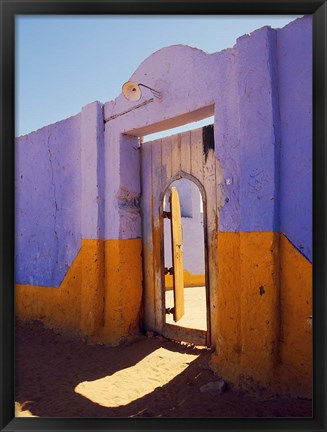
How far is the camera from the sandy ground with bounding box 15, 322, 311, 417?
2.99 meters

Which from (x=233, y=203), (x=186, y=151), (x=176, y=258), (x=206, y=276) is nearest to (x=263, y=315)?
(x=206, y=276)

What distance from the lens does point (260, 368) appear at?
3.18m

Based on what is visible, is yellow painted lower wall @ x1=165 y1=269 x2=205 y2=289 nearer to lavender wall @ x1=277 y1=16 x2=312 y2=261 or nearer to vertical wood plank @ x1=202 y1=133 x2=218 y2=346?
vertical wood plank @ x1=202 y1=133 x2=218 y2=346

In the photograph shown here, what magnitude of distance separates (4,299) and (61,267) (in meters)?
3.52

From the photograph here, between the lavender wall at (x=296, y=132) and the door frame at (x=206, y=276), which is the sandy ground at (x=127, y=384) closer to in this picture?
the door frame at (x=206, y=276)

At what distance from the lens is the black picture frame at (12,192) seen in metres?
1.86

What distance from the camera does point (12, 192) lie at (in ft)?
6.70

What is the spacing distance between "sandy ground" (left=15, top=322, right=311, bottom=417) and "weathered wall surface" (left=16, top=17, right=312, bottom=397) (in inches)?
9.6

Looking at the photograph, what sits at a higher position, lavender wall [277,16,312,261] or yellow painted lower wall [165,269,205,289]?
lavender wall [277,16,312,261]

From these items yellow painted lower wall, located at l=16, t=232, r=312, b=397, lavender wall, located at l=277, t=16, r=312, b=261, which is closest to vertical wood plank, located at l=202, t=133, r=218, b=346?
yellow painted lower wall, located at l=16, t=232, r=312, b=397

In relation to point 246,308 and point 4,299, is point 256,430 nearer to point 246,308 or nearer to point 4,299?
point 246,308

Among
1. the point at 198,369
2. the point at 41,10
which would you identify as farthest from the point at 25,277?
the point at 41,10

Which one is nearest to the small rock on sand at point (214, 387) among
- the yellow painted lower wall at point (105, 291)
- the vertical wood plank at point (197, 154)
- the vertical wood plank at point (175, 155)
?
the yellow painted lower wall at point (105, 291)

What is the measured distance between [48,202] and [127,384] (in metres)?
3.49
